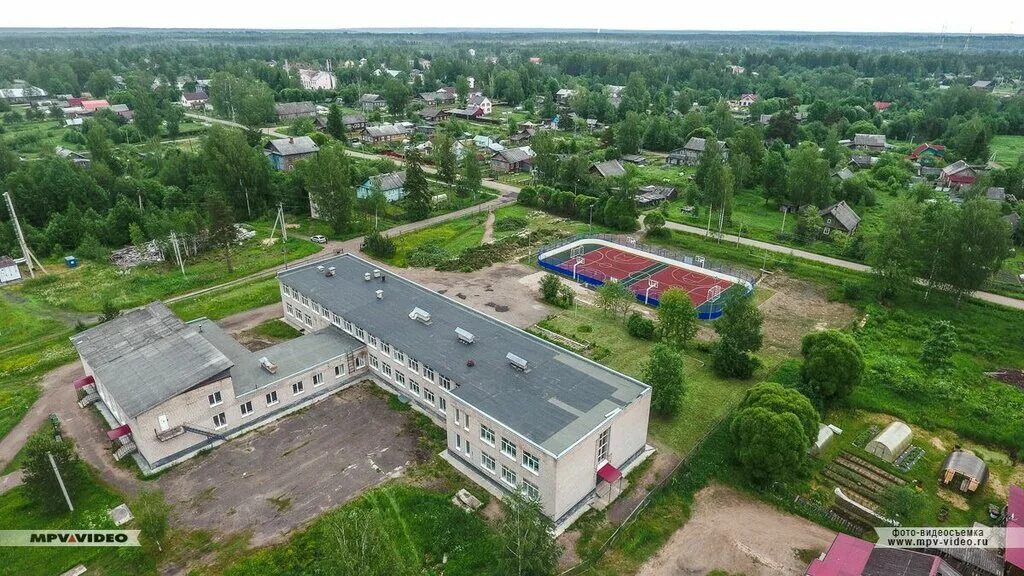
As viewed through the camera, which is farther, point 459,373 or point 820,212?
point 820,212

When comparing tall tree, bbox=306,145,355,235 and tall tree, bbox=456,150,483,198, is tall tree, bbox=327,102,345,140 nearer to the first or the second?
tall tree, bbox=456,150,483,198

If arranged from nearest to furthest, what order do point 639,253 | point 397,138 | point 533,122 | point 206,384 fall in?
point 206,384 < point 639,253 < point 397,138 < point 533,122

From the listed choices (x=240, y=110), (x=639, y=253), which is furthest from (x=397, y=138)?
(x=639, y=253)

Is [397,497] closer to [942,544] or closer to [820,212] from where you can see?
[942,544]

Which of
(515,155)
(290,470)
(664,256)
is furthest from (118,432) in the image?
(515,155)

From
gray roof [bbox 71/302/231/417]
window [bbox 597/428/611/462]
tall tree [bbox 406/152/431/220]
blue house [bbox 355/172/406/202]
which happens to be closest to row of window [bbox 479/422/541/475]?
window [bbox 597/428/611/462]

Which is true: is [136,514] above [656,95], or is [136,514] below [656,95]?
below
